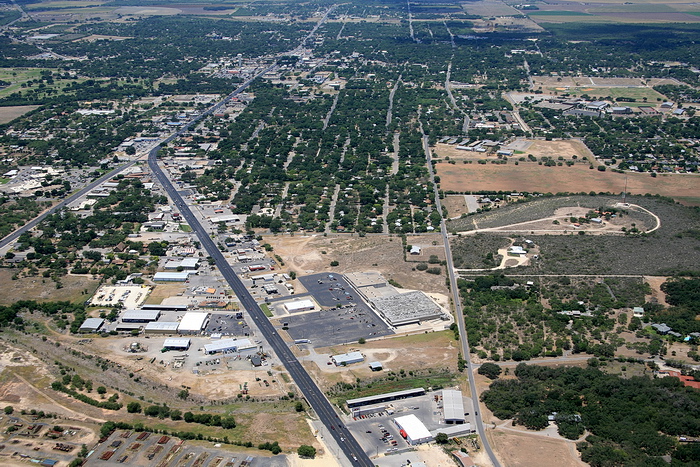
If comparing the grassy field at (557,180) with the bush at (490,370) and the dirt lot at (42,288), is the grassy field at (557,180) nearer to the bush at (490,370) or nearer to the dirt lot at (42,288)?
the bush at (490,370)

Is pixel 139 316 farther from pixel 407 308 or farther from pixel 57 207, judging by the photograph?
pixel 57 207

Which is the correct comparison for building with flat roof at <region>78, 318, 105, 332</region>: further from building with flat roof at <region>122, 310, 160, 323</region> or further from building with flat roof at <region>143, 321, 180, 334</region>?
building with flat roof at <region>143, 321, 180, 334</region>

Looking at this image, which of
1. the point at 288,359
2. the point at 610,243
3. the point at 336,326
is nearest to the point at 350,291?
the point at 336,326

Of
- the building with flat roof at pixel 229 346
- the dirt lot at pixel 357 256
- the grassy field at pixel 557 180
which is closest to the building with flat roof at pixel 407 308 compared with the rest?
the dirt lot at pixel 357 256

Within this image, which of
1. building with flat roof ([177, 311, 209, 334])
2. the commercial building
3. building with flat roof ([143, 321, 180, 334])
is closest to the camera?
the commercial building

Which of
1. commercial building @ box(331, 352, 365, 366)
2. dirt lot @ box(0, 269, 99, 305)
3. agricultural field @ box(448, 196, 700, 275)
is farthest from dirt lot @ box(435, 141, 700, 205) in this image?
dirt lot @ box(0, 269, 99, 305)
